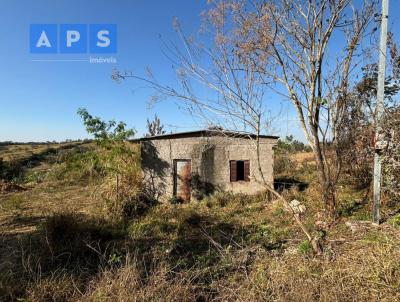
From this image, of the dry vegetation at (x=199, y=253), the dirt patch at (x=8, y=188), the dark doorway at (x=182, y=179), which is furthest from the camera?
the dirt patch at (x=8, y=188)

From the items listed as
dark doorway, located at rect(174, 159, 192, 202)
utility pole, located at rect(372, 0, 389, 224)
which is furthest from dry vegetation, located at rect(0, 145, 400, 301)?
utility pole, located at rect(372, 0, 389, 224)

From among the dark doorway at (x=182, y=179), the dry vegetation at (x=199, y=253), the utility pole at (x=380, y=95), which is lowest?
the dry vegetation at (x=199, y=253)

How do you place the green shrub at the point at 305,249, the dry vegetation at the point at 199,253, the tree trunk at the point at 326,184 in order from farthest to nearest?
the tree trunk at the point at 326,184
the green shrub at the point at 305,249
the dry vegetation at the point at 199,253

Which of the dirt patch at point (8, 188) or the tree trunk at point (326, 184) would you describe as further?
the dirt patch at point (8, 188)

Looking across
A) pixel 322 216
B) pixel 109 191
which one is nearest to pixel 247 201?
pixel 322 216

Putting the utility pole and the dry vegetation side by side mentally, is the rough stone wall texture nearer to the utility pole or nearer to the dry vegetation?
the dry vegetation

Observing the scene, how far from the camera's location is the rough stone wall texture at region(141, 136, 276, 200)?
10.3 meters


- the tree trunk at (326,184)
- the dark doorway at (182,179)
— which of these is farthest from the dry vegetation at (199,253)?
the dark doorway at (182,179)

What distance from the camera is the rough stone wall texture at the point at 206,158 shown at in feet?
33.7

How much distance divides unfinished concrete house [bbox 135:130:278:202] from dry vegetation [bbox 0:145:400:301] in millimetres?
682

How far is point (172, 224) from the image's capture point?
7.48 meters

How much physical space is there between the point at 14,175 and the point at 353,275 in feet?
73.3

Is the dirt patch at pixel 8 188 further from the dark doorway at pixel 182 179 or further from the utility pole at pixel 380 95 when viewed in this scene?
the utility pole at pixel 380 95

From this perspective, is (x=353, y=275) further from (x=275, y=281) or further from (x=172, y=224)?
(x=172, y=224)
